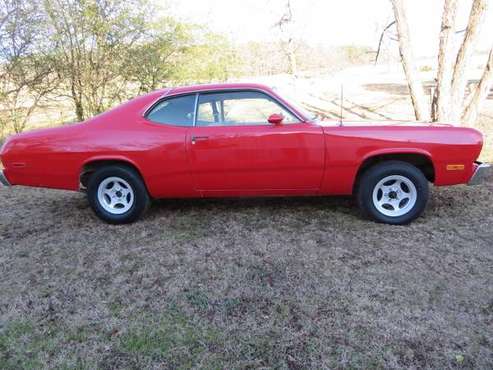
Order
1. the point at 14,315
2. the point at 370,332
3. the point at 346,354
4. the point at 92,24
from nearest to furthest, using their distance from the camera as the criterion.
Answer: the point at 346,354 → the point at 370,332 → the point at 14,315 → the point at 92,24

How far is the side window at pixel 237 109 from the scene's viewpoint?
3877 millimetres

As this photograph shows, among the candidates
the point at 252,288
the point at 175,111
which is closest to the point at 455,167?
the point at 252,288

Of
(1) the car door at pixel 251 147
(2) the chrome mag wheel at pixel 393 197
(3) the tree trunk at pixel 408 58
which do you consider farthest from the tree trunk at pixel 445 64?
(1) the car door at pixel 251 147

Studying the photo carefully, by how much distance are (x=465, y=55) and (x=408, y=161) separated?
360 cm

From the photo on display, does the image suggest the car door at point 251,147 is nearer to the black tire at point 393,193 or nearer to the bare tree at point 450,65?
the black tire at point 393,193

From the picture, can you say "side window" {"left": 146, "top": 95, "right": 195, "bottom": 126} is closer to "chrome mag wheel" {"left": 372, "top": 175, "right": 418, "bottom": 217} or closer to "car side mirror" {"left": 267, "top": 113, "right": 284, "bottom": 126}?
"car side mirror" {"left": 267, "top": 113, "right": 284, "bottom": 126}

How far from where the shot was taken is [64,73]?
9.64 meters

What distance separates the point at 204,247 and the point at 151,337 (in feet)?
4.12

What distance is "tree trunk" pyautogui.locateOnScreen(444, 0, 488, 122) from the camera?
236 inches

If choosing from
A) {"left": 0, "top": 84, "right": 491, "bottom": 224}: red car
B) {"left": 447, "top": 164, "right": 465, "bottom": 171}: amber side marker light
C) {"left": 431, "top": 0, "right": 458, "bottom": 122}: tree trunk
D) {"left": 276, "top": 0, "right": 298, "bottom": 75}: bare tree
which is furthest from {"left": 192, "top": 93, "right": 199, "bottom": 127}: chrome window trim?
{"left": 276, "top": 0, "right": 298, "bottom": 75}: bare tree

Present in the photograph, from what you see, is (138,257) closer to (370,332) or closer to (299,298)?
(299,298)

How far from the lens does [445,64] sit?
6.26m

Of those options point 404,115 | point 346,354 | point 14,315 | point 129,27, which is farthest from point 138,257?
point 404,115

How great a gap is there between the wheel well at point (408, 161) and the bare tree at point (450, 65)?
2.90 m
